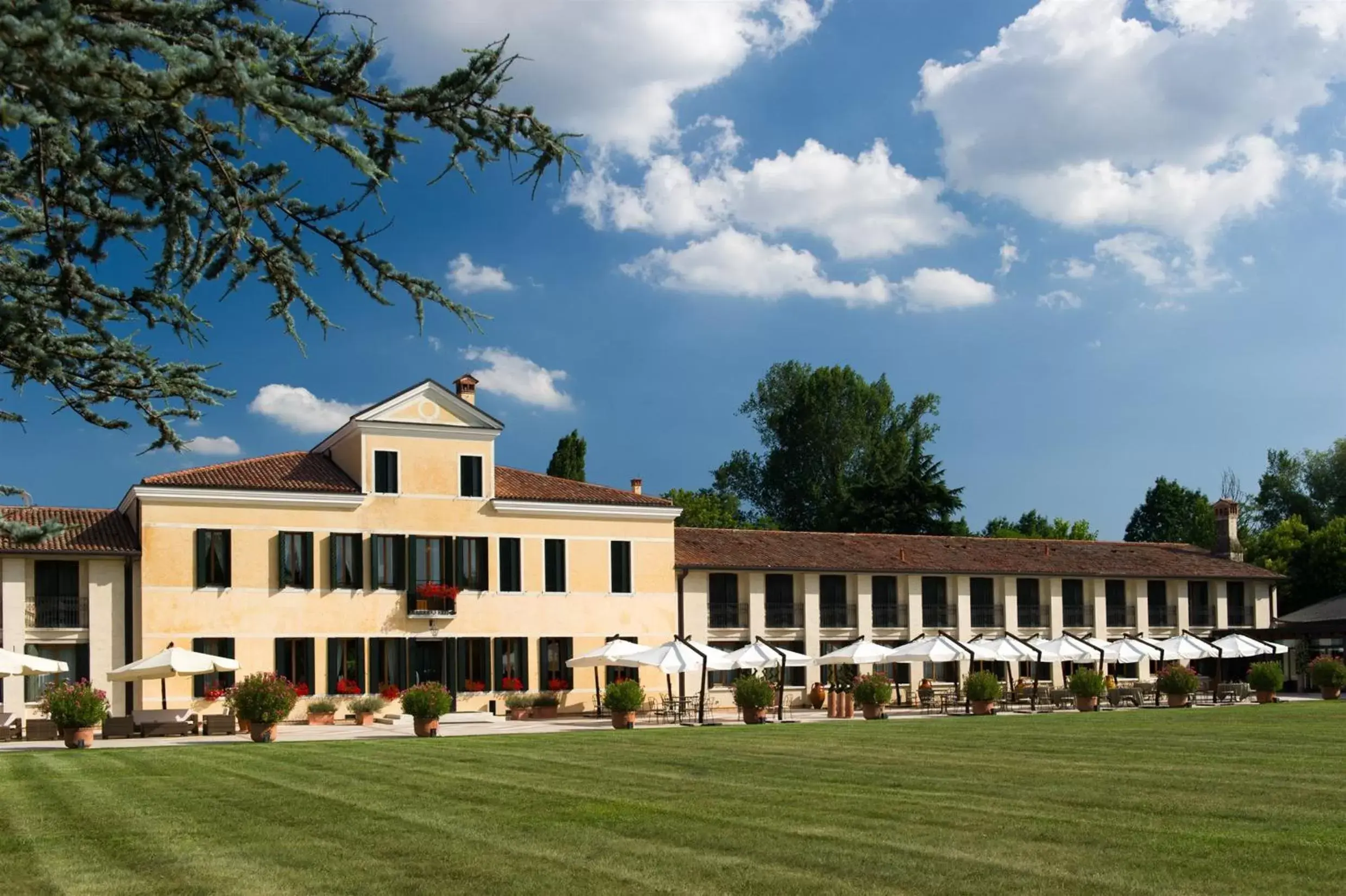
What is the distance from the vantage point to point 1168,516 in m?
79.1

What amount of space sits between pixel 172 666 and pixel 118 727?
170 cm

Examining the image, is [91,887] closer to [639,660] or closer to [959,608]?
[639,660]

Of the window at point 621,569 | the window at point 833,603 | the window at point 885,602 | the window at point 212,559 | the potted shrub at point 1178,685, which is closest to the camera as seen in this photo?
the window at point 212,559

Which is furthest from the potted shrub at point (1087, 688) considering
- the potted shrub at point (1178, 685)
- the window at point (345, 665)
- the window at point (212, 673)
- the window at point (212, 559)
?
the window at point (212, 559)

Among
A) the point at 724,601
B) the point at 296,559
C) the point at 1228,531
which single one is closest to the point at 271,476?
the point at 296,559

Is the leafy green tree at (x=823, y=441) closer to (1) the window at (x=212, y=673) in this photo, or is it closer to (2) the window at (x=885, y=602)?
(2) the window at (x=885, y=602)

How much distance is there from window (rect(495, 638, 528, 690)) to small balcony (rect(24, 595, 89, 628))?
34.8ft

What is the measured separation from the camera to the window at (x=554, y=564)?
39.3 meters

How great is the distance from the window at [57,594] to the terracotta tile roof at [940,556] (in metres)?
16.5

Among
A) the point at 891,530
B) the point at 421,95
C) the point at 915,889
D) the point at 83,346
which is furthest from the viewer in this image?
the point at 891,530

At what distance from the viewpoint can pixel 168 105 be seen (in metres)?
6.22

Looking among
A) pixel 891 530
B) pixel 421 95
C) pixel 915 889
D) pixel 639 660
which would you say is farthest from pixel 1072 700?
pixel 421 95

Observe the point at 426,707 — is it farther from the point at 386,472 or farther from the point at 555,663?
the point at 555,663

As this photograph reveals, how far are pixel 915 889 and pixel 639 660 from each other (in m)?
24.4
